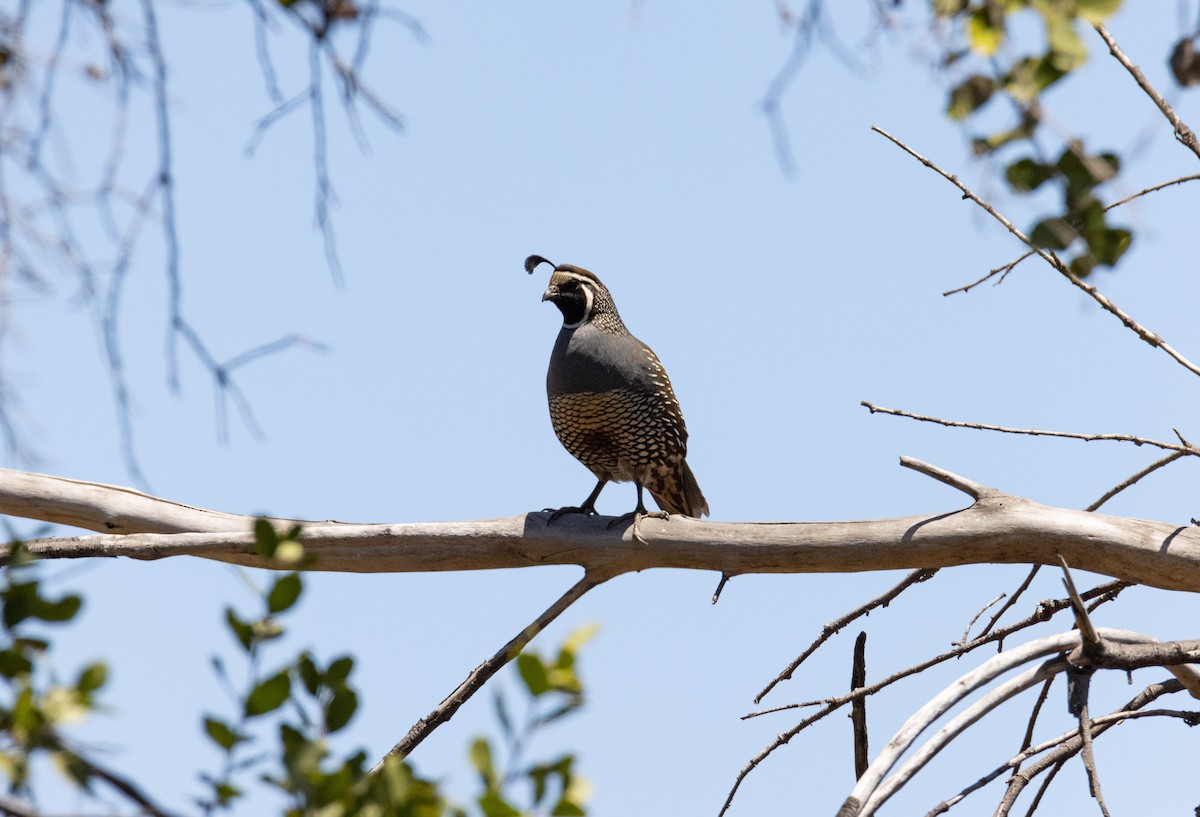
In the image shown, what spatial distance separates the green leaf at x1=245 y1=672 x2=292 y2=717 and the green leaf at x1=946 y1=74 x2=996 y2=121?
3.75 feet

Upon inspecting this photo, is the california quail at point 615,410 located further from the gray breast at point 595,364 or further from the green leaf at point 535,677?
the green leaf at point 535,677

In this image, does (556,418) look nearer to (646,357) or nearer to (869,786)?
(646,357)

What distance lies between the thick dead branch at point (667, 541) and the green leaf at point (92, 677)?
232cm

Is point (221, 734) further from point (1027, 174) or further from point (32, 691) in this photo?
point (1027, 174)

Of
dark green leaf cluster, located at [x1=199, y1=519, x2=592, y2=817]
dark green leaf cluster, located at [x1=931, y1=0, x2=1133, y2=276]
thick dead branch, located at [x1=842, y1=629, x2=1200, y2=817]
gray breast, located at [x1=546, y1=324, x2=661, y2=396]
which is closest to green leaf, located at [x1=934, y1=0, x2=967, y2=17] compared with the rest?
dark green leaf cluster, located at [x1=931, y1=0, x2=1133, y2=276]

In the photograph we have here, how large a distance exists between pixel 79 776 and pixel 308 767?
294 millimetres

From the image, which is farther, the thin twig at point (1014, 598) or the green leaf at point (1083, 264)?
the thin twig at point (1014, 598)

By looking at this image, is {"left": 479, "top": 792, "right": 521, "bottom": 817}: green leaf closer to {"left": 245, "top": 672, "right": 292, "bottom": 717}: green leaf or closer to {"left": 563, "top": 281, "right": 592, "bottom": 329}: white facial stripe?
{"left": 245, "top": 672, "right": 292, "bottom": 717}: green leaf

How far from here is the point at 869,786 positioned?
3057mm

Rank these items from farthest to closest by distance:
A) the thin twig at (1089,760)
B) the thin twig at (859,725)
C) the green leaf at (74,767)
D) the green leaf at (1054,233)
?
the thin twig at (859,725) < the thin twig at (1089,760) < the green leaf at (1054,233) < the green leaf at (74,767)

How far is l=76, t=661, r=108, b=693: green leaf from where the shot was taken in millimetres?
1550

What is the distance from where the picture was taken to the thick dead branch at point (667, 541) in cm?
381

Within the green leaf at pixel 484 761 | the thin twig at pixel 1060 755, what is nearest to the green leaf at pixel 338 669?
the green leaf at pixel 484 761

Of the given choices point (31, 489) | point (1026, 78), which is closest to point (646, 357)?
point (31, 489)
